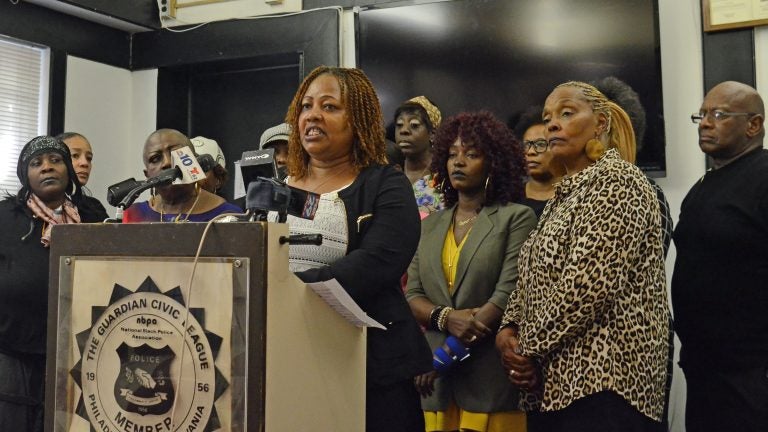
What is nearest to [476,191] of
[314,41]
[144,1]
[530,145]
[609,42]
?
[530,145]

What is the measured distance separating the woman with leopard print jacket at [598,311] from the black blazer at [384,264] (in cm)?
44

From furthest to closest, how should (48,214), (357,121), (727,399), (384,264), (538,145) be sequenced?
(538,145) → (48,214) → (727,399) → (357,121) → (384,264)

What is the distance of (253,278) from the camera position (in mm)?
1291

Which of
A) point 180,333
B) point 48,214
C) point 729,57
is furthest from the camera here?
point 729,57

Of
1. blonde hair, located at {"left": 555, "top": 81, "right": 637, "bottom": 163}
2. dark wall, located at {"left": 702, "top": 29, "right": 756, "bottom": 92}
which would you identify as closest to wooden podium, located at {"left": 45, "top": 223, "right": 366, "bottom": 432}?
blonde hair, located at {"left": 555, "top": 81, "right": 637, "bottom": 163}

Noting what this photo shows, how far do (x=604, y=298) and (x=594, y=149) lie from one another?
50cm

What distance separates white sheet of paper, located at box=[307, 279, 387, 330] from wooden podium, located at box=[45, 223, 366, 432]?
0.02 m

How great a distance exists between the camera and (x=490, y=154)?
3107 millimetres

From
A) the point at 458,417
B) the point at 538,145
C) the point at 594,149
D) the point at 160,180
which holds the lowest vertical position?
the point at 458,417

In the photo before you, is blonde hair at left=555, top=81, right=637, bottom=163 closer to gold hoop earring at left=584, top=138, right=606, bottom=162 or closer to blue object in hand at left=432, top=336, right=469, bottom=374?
gold hoop earring at left=584, top=138, right=606, bottom=162

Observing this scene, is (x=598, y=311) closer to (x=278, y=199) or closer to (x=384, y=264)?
(x=384, y=264)

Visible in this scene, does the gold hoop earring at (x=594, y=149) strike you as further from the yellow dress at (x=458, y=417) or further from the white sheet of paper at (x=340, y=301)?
the white sheet of paper at (x=340, y=301)

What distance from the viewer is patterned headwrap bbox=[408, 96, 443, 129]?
409cm

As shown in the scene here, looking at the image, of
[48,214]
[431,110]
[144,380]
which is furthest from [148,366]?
[431,110]
